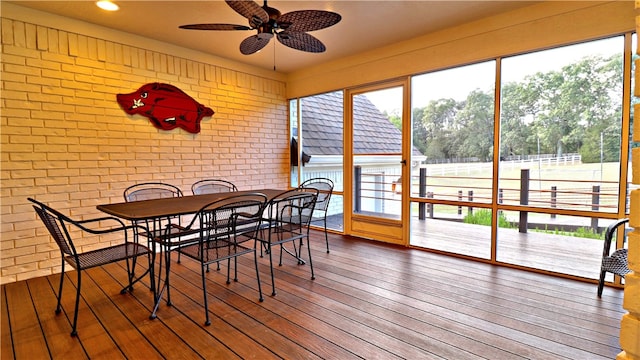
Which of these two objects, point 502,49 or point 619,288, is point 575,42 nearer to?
point 502,49

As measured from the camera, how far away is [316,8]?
9.83 ft

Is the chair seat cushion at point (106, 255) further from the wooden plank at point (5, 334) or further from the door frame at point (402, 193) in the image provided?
the door frame at point (402, 193)

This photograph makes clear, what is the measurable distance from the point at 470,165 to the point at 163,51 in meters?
3.93

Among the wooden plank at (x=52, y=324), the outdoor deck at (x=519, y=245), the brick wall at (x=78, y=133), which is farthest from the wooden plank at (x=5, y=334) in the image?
the outdoor deck at (x=519, y=245)

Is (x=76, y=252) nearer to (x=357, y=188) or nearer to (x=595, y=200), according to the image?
(x=357, y=188)

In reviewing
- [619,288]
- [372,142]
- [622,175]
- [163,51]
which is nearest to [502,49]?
[622,175]

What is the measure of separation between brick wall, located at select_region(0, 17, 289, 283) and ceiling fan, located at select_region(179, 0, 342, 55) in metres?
1.68

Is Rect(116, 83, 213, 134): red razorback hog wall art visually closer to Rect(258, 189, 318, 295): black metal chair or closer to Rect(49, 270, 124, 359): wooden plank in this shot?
Rect(258, 189, 318, 295): black metal chair

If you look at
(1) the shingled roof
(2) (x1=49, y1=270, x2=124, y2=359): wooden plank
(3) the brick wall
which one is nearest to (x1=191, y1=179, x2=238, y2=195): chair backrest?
(3) the brick wall

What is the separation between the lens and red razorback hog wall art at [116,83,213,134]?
3.64m

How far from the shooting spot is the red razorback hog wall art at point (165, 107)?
3.64 meters

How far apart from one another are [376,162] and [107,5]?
3448 mm

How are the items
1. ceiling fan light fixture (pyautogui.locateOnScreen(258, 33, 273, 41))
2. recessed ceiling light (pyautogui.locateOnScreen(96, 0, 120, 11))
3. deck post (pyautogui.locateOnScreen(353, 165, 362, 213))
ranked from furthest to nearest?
deck post (pyautogui.locateOnScreen(353, 165, 362, 213)) < recessed ceiling light (pyautogui.locateOnScreen(96, 0, 120, 11)) < ceiling fan light fixture (pyautogui.locateOnScreen(258, 33, 273, 41))

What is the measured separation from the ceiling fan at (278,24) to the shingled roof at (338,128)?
181 cm
